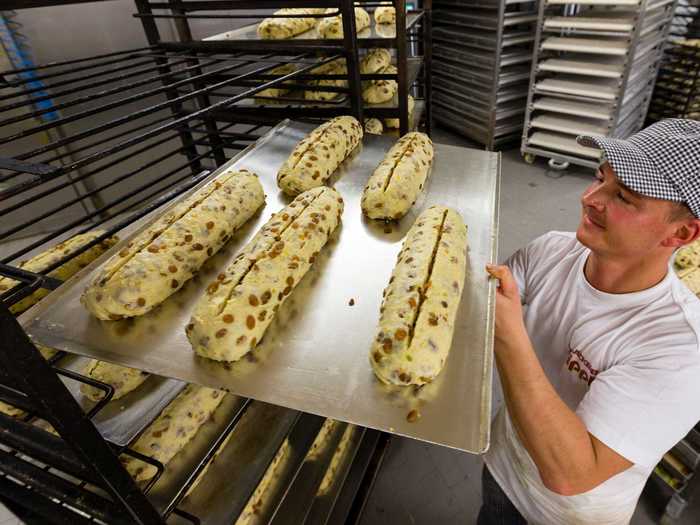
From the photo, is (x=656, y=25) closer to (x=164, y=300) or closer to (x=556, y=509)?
(x=556, y=509)

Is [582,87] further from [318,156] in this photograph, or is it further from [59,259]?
[59,259]

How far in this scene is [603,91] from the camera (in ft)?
13.4

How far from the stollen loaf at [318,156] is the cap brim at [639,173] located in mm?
1048

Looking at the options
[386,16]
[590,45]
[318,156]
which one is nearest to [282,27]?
[386,16]

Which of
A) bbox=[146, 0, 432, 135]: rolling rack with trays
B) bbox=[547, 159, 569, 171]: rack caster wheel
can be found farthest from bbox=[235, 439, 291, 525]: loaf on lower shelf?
bbox=[547, 159, 569, 171]: rack caster wheel

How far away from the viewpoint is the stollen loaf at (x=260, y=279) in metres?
1.02

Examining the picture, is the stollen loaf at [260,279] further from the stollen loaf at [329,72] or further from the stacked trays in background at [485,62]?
the stacked trays in background at [485,62]

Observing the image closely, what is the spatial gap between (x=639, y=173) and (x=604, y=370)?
557 mm

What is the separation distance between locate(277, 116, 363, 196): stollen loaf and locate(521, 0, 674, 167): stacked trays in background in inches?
129

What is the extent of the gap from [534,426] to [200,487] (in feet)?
3.20

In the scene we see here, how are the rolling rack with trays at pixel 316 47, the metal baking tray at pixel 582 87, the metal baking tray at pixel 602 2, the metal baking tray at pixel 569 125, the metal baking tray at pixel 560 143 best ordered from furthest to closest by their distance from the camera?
the metal baking tray at pixel 560 143
the metal baking tray at pixel 569 125
the metal baking tray at pixel 582 87
the metal baking tray at pixel 602 2
the rolling rack with trays at pixel 316 47

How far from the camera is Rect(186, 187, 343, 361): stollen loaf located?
1.02 meters

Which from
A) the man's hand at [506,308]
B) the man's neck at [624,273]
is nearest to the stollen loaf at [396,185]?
the man's hand at [506,308]

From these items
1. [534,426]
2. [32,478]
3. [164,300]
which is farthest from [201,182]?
[534,426]
